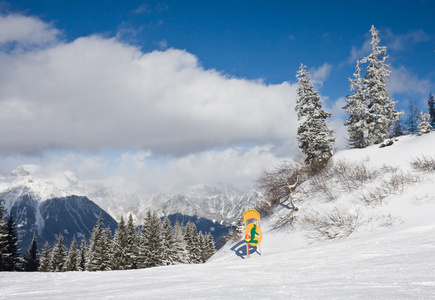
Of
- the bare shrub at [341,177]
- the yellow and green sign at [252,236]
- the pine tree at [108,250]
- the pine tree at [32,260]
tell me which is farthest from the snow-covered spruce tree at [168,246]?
the bare shrub at [341,177]

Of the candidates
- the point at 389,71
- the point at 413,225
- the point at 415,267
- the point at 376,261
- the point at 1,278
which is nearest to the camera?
the point at 415,267

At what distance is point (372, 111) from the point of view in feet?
104

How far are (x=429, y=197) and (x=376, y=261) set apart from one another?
1335 cm

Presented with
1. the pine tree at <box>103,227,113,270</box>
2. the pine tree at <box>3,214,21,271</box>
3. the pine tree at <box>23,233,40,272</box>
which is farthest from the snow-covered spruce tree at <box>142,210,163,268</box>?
the pine tree at <box>23,233,40,272</box>

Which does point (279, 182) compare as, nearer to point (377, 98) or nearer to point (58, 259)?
point (377, 98)

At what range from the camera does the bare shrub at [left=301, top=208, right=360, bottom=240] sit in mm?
17766

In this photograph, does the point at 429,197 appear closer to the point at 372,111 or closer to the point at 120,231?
the point at 372,111

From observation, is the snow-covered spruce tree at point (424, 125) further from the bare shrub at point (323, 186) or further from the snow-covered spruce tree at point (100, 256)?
the snow-covered spruce tree at point (100, 256)

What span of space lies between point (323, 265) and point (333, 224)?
11.8m

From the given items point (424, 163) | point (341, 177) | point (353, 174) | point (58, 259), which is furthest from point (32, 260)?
point (424, 163)

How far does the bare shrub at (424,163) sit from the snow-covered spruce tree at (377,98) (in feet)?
33.9

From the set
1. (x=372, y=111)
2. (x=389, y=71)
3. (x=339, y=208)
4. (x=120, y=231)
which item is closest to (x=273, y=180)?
(x=339, y=208)

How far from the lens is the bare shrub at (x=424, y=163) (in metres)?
19.5

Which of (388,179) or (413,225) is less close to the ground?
(388,179)
